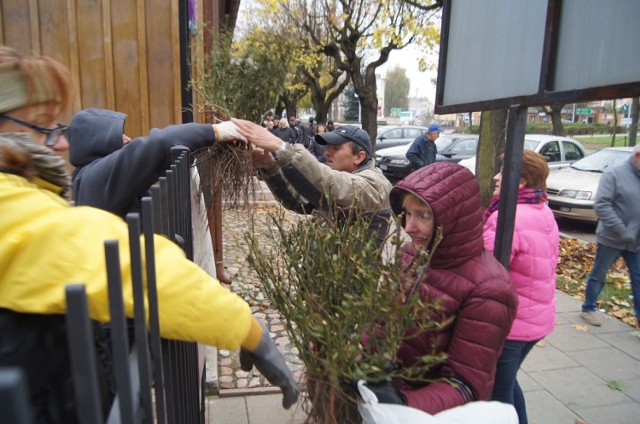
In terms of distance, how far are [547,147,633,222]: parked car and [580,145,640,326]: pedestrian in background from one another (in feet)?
14.5

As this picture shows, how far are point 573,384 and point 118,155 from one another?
3808mm

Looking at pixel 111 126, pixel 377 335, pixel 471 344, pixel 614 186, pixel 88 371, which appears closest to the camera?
pixel 88 371

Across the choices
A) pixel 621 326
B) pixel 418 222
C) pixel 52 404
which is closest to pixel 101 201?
pixel 52 404

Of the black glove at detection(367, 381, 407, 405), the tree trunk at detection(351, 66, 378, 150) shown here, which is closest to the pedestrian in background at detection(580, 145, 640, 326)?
the black glove at detection(367, 381, 407, 405)

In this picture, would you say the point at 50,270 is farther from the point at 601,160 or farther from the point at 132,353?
the point at 601,160

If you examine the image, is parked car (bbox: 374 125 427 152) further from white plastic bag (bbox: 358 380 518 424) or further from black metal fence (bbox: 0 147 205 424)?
black metal fence (bbox: 0 147 205 424)

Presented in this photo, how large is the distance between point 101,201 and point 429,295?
144 cm

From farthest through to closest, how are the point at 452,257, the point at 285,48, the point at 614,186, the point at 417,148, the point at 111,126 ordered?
1. the point at 417,148
2. the point at 614,186
3. the point at 285,48
4. the point at 111,126
5. the point at 452,257

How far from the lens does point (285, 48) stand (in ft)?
9.43

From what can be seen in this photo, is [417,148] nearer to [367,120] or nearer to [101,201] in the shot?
[367,120]

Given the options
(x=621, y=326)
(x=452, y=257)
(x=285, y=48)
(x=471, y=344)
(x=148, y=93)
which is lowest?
(x=621, y=326)

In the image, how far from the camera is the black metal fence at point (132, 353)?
63 centimetres

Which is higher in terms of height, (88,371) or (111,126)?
(111,126)

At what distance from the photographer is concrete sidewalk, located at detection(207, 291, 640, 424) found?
3.29 meters
